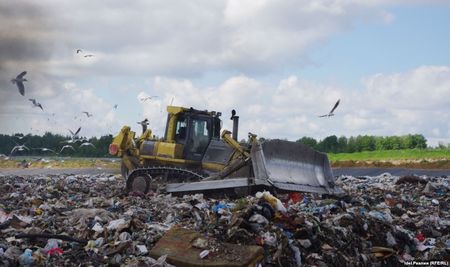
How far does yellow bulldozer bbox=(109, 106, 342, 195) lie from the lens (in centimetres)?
1128

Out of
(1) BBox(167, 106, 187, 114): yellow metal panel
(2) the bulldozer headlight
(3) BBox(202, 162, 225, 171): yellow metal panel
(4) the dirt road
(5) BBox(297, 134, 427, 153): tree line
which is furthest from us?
(5) BBox(297, 134, 427, 153): tree line

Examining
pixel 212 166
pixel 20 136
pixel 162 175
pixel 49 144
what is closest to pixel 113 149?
pixel 162 175

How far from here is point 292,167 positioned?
12.1 m

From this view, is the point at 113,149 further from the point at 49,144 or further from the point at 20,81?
the point at 49,144

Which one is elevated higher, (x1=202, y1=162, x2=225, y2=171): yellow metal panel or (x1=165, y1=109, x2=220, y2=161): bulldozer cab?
(x1=165, y1=109, x2=220, y2=161): bulldozer cab

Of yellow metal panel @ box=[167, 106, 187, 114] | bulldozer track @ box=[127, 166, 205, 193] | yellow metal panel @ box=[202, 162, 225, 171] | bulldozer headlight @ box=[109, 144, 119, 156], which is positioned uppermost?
yellow metal panel @ box=[167, 106, 187, 114]

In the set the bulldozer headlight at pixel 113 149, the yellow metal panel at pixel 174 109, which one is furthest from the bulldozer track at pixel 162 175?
the bulldozer headlight at pixel 113 149

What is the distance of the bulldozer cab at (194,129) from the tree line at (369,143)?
69.3 feet

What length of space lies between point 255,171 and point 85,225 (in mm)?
4591

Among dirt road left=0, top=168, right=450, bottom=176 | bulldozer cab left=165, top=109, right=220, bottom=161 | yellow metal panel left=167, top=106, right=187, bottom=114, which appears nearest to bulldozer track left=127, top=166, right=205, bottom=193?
bulldozer cab left=165, top=109, right=220, bottom=161

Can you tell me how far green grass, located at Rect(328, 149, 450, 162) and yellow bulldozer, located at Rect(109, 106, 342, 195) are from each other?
17.1 metres

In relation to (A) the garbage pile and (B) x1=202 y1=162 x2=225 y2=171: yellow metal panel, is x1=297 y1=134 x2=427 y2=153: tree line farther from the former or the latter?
(A) the garbage pile

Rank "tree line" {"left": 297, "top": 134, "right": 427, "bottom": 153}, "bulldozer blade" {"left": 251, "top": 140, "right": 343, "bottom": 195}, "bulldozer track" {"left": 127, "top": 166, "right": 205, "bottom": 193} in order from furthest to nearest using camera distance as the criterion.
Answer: "tree line" {"left": 297, "top": 134, "right": 427, "bottom": 153} → "bulldozer track" {"left": 127, "top": 166, "right": 205, "bottom": 193} → "bulldozer blade" {"left": 251, "top": 140, "right": 343, "bottom": 195}

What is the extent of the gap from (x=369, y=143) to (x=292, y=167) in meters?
23.3
